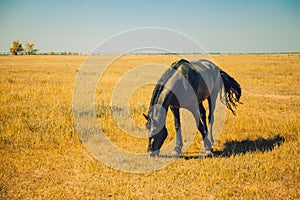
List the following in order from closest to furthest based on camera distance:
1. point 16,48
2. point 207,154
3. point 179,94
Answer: point 179,94
point 207,154
point 16,48

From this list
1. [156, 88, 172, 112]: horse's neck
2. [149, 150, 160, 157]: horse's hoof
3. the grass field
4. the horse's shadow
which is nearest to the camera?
the grass field

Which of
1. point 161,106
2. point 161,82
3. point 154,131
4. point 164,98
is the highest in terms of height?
point 161,82

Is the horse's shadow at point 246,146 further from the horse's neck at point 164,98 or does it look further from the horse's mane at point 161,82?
the horse's mane at point 161,82

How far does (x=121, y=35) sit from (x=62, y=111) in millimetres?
4700

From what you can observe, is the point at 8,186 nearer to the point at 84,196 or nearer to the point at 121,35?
the point at 84,196

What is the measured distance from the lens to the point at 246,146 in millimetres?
6801

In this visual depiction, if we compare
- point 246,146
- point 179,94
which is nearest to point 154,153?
point 179,94

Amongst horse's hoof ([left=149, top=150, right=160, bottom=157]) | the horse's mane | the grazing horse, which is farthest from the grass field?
the horse's mane

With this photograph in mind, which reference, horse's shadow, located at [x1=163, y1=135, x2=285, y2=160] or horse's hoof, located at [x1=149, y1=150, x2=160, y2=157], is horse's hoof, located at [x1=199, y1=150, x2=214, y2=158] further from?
horse's hoof, located at [x1=149, y1=150, x2=160, y2=157]

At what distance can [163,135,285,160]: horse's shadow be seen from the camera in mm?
6273

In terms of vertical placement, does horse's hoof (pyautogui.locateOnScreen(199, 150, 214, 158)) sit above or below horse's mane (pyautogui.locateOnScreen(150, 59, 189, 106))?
below

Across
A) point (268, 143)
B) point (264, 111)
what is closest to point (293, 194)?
point (268, 143)

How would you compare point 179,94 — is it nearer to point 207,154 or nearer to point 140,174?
point 207,154

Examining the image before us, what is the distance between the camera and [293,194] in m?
4.39
